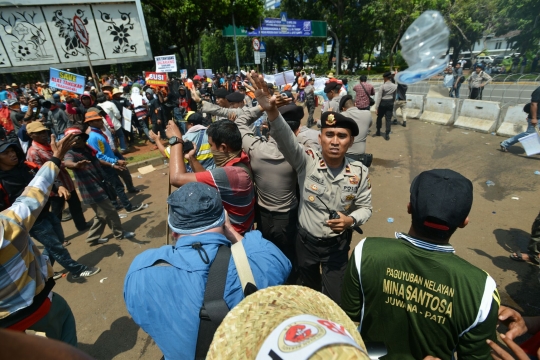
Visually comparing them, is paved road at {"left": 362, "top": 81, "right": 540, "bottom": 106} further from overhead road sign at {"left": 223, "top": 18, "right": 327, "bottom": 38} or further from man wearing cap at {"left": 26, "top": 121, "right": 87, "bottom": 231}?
man wearing cap at {"left": 26, "top": 121, "right": 87, "bottom": 231}

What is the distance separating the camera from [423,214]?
1304 mm

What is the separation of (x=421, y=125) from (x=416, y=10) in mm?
20918

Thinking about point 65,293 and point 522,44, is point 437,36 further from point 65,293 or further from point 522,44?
point 522,44

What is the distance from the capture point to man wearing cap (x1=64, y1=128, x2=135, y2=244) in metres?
4.08

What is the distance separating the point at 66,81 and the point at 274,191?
8.15 metres

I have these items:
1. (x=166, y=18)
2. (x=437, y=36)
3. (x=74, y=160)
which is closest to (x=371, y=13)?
(x=166, y=18)

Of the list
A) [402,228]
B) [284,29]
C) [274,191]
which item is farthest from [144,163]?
[284,29]

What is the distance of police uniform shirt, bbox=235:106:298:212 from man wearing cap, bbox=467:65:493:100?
1222 cm

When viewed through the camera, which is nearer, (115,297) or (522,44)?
(115,297)

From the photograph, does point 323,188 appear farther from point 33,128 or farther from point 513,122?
point 513,122

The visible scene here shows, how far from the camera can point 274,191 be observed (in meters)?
2.85

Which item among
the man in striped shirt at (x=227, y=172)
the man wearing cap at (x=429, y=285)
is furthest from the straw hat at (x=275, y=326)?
the man in striped shirt at (x=227, y=172)

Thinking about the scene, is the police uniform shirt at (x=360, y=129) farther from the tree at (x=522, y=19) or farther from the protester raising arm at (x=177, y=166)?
the tree at (x=522, y=19)

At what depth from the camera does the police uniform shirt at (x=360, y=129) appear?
171 inches
